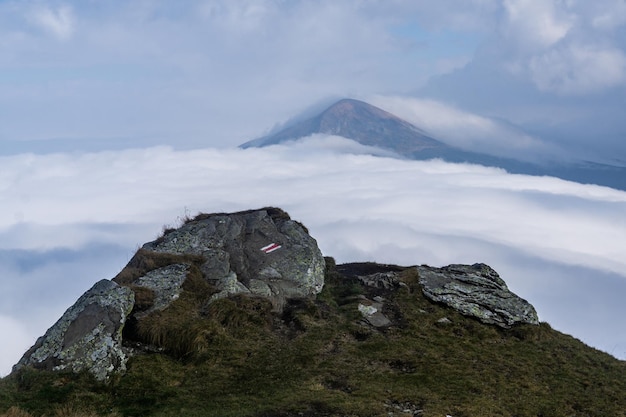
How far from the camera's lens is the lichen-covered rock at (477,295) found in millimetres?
30406

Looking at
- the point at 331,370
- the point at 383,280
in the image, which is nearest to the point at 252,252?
the point at 383,280

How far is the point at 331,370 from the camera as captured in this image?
73.8ft

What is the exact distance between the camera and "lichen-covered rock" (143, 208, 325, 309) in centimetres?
2980

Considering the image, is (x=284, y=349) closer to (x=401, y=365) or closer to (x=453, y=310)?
(x=401, y=365)

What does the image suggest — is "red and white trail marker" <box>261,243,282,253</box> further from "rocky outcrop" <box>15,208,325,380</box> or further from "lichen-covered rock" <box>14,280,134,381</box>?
"lichen-covered rock" <box>14,280,134,381</box>

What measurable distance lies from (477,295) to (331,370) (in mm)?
13663

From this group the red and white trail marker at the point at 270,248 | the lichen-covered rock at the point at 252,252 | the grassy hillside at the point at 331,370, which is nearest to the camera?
the grassy hillside at the point at 331,370

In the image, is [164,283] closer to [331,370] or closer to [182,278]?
[182,278]

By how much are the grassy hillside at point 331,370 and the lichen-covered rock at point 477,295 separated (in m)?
0.87

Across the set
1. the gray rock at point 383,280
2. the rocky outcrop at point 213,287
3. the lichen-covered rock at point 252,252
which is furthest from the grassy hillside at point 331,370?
the gray rock at point 383,280

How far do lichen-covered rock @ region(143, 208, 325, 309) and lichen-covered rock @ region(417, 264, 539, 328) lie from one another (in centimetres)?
738

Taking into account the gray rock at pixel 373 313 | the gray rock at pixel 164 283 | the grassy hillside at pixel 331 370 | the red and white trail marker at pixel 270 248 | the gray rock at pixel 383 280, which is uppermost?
the red and white trail marker at pixel 270 248

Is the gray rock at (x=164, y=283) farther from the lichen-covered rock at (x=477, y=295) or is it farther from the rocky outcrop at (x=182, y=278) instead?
the lichen-covered rock at (x=477, y=295)

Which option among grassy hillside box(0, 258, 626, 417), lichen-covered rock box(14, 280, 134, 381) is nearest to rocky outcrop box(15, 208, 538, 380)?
lichen-covered rock box(14, 280, 134, 381)
